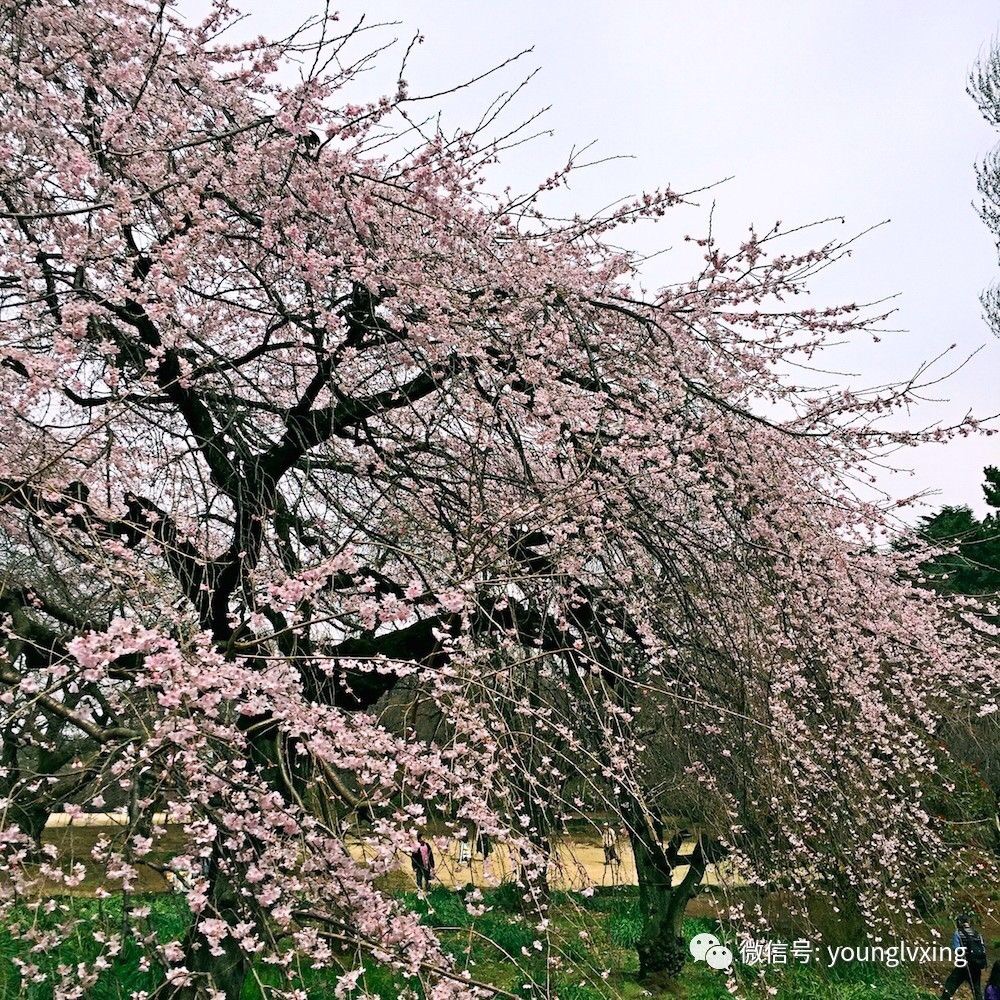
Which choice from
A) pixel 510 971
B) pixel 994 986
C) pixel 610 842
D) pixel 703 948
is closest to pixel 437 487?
pixel 610 842

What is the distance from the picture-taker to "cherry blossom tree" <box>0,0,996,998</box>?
101 inches

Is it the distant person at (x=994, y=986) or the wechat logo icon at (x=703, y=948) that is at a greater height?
the distant person at (x=994, y=986)

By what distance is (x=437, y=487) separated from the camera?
14.0ft

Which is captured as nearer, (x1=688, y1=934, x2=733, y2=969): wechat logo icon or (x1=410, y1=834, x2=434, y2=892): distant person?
(x1=410, y1=834, x2=434, y2=892): distant person

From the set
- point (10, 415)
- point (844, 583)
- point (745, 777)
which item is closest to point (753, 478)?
point (844, 583)

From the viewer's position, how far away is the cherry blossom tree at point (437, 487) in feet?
8.39

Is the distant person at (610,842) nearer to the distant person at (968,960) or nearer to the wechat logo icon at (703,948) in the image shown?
the distant person at (968,960)

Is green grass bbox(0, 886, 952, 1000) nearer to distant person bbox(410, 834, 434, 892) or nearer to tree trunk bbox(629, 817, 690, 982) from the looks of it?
tree trunk bbox(629, 817, 690, 982)

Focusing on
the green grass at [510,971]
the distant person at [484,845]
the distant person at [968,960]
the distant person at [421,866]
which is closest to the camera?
the distant person at [421,866]

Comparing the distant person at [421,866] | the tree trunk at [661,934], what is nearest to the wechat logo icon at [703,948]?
the tree trunk at [661,934]

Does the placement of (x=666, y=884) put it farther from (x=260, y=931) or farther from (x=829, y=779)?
(x=260, y=931)

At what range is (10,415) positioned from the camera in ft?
10.4

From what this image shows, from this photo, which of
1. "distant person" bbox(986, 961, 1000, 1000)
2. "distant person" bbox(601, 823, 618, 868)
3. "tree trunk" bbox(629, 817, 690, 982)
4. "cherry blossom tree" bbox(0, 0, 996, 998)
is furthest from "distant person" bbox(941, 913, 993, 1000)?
"distant person" bbox(601, 823, 618, 868)

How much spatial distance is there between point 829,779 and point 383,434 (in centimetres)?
242
